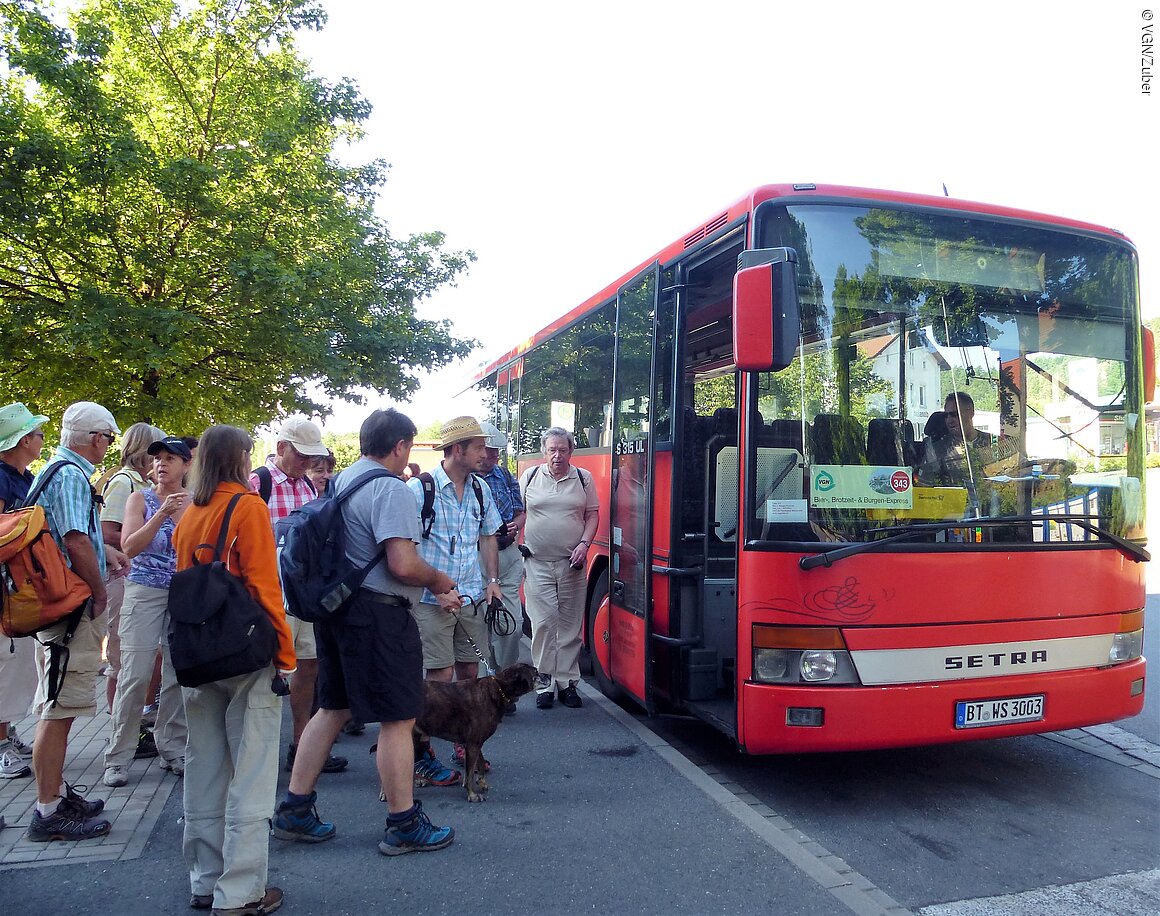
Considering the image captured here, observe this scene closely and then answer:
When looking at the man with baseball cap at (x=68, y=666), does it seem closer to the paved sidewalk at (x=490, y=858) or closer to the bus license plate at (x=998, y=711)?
the paved sidewalk at (x=490, y=858)

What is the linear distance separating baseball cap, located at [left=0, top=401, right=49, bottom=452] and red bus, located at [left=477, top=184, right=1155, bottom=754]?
3384 millimetres

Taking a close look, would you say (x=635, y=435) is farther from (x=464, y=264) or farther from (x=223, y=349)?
(x=464, y=264)

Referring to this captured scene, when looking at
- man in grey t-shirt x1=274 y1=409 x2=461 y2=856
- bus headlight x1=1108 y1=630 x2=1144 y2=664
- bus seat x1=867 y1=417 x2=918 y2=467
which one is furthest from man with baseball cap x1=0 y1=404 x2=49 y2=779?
bus headlight x1=1108 y1=630 x2=1144 y2=664

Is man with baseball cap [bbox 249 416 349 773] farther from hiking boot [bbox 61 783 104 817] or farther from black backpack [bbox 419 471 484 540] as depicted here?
hiking boot [bbox 61 783 104 817]

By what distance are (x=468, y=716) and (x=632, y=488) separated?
6.77ft

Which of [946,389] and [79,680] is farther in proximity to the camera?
[946,389]

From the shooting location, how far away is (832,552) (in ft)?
14.1

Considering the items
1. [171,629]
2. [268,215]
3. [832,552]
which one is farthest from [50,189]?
[832,552]

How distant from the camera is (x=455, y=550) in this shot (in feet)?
16.4

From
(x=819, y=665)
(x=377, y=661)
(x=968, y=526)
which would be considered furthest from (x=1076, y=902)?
(x=377, y=661)

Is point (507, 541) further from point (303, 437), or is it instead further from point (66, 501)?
point (66, 501)

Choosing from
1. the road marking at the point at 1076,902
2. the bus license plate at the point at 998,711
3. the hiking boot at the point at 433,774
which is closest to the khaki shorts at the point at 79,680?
the hiking boot at the point at 433,774

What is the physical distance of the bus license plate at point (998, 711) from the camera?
4438mm

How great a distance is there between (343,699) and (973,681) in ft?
9.88
